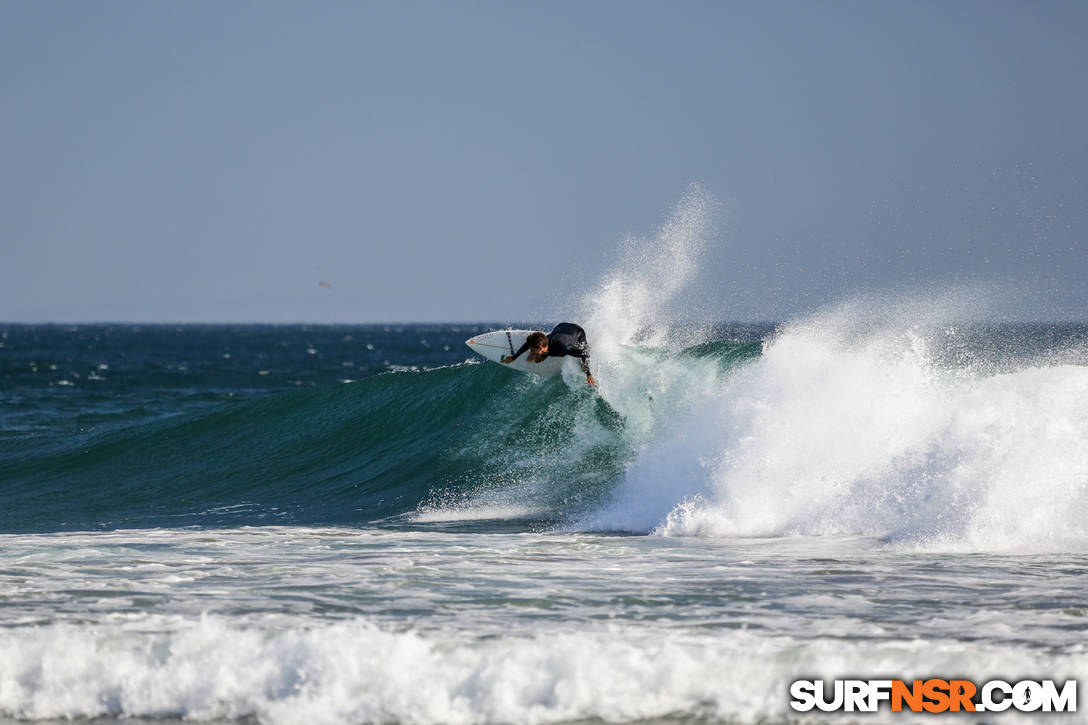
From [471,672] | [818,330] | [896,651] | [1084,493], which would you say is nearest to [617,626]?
[471,672]

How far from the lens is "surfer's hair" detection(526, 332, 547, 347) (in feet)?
47.9

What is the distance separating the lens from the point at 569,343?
14.6m

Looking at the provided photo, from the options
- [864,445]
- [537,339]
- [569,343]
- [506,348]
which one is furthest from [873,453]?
[506,348]

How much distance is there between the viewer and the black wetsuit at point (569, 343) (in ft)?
47.6

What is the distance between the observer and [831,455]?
10.8 m

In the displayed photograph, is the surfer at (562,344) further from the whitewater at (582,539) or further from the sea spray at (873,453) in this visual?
the sea spray at (873,453)

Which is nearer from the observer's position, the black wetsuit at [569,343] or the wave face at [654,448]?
the wave face at [654,448]

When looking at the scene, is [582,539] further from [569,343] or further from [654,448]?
[569,343]

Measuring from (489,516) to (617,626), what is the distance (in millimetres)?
5301

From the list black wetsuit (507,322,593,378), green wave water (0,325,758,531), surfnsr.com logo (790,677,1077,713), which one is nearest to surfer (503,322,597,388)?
black wetsuit (507,322,593,378)

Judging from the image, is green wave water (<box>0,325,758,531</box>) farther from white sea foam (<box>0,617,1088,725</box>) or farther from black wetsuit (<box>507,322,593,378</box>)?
white sea foam (<box>0,617,1088,725</box>)

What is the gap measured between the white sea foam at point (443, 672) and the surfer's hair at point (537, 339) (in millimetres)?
8678

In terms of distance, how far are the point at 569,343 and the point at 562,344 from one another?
0.13 meters

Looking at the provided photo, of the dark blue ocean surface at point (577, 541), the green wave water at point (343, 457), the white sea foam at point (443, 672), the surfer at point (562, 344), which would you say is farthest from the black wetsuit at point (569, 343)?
the white sea foam at point (443, 672)
